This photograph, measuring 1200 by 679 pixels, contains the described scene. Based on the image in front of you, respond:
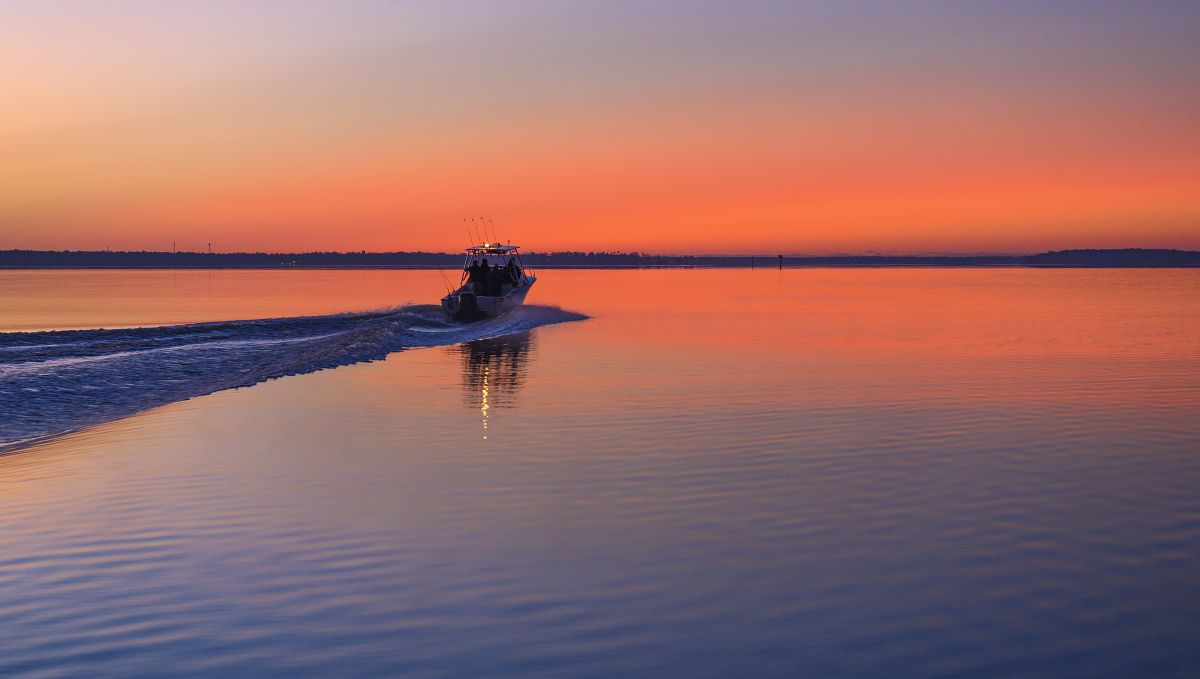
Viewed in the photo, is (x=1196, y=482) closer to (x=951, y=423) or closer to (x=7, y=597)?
(x=951, y=423)

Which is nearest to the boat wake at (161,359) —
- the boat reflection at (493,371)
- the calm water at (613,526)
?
the calm water at (613,526)

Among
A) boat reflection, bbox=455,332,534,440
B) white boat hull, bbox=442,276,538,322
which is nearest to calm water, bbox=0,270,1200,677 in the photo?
boat reflection, bbox=455,332,534,440

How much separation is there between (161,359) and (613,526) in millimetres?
21020

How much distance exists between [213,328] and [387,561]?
98.3ft

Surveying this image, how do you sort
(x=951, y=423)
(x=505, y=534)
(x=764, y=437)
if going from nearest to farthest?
(x=505, y=534), (x=764, y=437), (x=951, y=423)

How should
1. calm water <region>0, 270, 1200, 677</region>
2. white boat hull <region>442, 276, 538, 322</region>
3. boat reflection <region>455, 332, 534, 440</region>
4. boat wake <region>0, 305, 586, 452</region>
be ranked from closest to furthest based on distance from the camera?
calm water <region>0, 270, 1200, 677</region>
boat wake <region>0, 305, 586, 452</region>
boat reflection <region>455, 332, 534, 440</region>
white boat hull <region>442, 276, 538, 322</region>

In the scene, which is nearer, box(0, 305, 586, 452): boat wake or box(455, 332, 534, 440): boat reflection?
box(0, 305, 586, 452): boat wake

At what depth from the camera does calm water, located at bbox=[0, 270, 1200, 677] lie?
661 cm

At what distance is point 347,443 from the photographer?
14.6m

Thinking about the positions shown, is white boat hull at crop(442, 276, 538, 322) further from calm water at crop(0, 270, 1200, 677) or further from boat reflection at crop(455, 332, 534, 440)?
calm water at crop(0, 270, 1200, 677)

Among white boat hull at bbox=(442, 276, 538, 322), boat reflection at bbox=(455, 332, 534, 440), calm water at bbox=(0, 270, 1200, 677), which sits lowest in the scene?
boat reflection at bbox=(455, 332, 534, 440)

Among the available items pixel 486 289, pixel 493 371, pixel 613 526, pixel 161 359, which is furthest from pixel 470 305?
pixel 613 526

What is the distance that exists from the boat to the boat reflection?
6858 mm

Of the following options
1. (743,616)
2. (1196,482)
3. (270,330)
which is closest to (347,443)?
(743,616)
